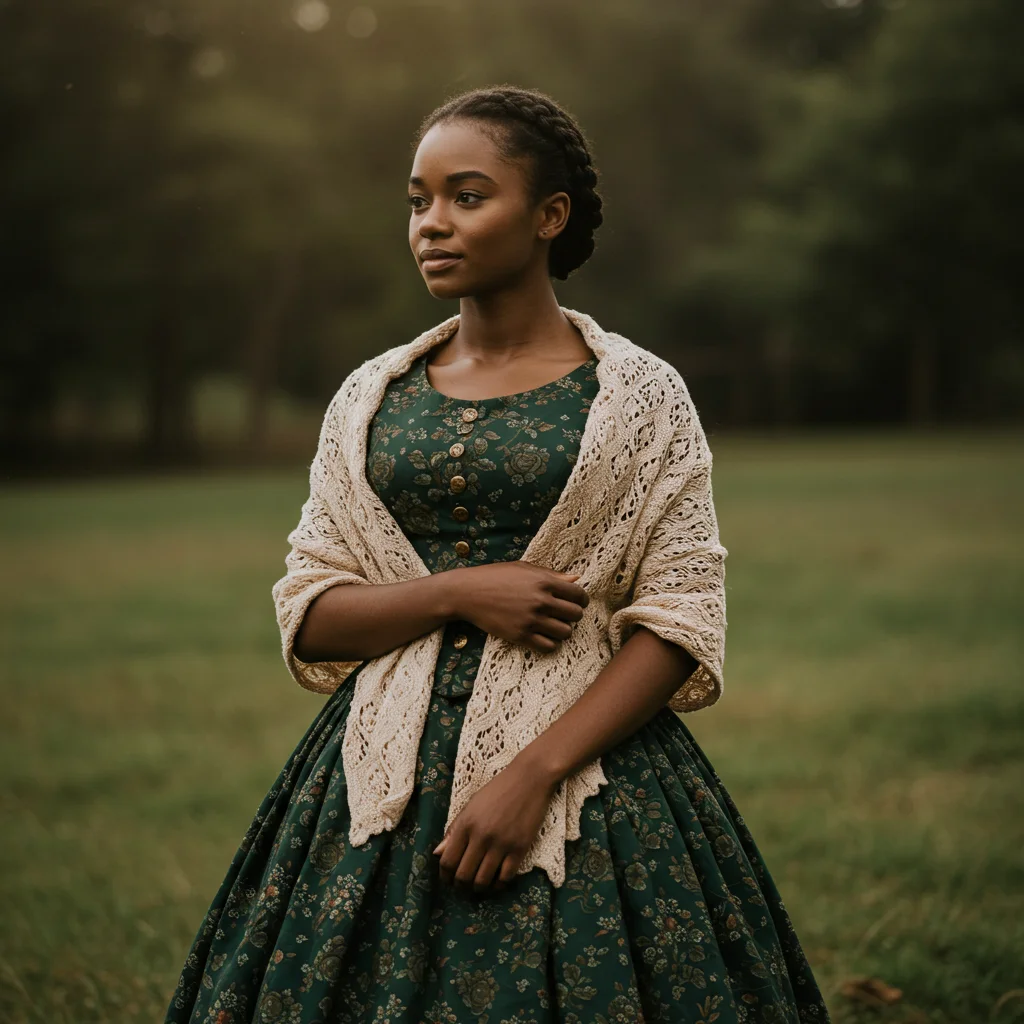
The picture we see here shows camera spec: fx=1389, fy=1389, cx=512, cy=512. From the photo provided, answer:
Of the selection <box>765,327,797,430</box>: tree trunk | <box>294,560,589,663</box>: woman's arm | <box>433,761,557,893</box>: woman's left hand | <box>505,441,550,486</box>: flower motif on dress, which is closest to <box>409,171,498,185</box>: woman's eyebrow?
<box>505,441,550,486</box>: flower motif on dress

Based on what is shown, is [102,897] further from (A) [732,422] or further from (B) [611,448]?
(A) [732,422]

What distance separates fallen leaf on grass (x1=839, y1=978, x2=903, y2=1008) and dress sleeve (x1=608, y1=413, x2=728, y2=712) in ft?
4.57

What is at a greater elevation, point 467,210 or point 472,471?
point 467,210

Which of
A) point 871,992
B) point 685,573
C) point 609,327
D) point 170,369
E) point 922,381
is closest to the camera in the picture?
point 685,573

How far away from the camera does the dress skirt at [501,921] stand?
1897 mm

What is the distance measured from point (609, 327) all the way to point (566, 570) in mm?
22227

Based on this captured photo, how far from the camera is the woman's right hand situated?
2.01 meters

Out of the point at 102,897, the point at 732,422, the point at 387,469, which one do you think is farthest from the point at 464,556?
the point at 732,422

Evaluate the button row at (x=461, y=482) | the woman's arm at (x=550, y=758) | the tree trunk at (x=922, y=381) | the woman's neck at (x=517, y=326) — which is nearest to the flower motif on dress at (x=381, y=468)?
the button row at (x=461, y=482)

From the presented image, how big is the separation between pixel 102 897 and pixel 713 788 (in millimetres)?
2518

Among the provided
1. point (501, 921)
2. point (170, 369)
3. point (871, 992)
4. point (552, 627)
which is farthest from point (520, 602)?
point (170, 369)

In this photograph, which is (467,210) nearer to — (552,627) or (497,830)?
(552,627)

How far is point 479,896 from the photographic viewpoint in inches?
76.9

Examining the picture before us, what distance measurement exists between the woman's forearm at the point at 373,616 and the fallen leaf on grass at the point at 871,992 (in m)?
1.67
